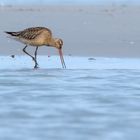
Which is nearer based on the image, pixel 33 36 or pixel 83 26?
pixel 33 36

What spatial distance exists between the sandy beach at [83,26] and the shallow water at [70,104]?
230 centimetres

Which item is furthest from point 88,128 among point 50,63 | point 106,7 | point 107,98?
point 106,7

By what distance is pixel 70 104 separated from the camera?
762 centimetres

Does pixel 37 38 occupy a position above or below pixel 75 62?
above

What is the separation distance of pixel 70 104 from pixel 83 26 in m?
7.65

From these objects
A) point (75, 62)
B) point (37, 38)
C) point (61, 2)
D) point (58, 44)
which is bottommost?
point (75, 62)

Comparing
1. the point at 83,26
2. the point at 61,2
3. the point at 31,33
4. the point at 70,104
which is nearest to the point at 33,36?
the point at 31,33

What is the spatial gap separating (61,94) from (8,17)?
8473 mm

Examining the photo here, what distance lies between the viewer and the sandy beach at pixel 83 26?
12.8 m

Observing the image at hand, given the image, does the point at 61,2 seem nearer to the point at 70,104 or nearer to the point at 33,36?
the point at 33,36

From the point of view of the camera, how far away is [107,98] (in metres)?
8.02

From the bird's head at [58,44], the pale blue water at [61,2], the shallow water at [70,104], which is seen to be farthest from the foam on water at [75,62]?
the pale blue water at [61,2]

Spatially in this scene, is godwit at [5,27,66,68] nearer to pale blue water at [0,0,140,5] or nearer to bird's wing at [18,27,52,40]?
bird's wing at [18,27,52,40]

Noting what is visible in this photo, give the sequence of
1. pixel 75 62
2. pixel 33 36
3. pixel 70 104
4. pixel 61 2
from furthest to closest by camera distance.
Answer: pixel 61 2, pixel 33 36, pixel 75 62, pixel 70 104
